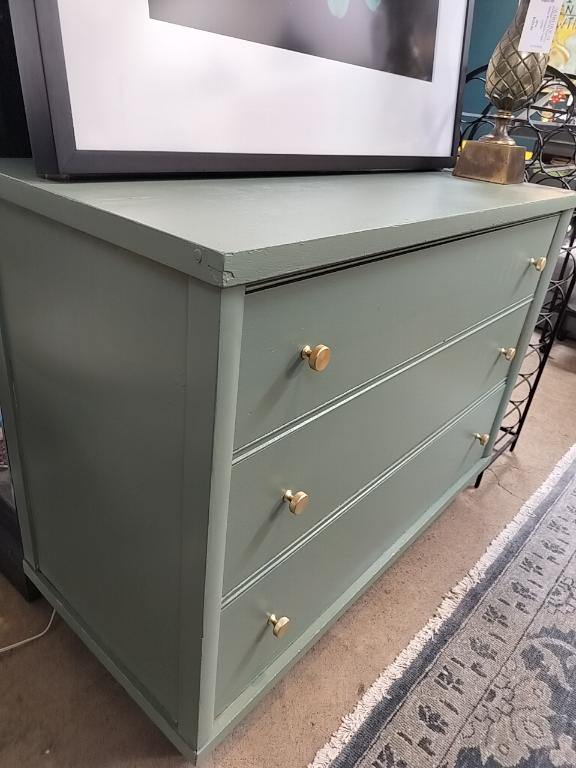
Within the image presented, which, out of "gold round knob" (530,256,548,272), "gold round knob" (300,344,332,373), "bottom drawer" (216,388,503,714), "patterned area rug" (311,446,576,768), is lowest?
"patterned area rug" (311,446,576,768)

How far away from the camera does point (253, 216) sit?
22.5 inches

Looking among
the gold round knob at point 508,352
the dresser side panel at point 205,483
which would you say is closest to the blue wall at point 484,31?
the gold round knob at point 508,352

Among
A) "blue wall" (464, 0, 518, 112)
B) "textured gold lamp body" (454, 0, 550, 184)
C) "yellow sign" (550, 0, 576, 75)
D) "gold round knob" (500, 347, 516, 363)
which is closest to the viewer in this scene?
"textured gold lamp body" (454, 0, 550, 184)

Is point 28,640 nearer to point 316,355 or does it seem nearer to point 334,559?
point 334,559

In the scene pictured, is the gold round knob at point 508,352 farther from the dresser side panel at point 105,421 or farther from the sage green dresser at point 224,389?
the dresser side panel at point 105,421

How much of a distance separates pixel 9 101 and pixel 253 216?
41 cm

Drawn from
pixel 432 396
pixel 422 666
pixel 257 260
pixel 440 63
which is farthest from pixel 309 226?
pixel 422 666

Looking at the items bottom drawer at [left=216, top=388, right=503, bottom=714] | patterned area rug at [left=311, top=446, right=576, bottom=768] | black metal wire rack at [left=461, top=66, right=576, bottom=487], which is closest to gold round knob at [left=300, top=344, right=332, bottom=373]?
bottom drawer at [left=216, top=388, right=503, bottom=714]

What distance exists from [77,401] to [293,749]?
0.66 metres

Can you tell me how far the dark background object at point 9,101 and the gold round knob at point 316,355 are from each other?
52 cm

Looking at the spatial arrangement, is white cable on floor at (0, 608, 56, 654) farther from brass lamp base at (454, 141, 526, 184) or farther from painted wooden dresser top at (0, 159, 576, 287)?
brass lamp base at (454, 141, 526, 184)

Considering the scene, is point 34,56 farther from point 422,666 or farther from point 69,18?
point 422,666

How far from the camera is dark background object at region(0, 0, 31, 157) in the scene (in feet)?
2.24

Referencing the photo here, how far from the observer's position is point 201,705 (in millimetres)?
722
